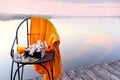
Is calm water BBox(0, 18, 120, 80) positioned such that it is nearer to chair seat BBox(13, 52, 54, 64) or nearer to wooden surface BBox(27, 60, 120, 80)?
wooden surface BBox(27, 60, 120, 80)

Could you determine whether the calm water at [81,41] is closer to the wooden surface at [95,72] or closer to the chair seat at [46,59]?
the wooden surface at [95,72]

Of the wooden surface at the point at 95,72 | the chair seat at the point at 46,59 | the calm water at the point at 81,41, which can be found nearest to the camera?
the chair seat at the point at 46,59

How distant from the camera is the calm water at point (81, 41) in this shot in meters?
2.39

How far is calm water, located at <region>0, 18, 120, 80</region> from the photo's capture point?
2.39 meters

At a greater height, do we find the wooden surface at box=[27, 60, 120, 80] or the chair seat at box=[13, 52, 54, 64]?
the chair seat at box=[13, 52, 54, 64]

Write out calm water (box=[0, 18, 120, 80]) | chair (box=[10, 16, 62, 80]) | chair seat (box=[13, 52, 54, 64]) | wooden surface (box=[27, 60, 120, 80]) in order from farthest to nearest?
wooden surface (box=[27, 60, 120, 80])
calm water (box=[0, 18, 120, 80])
chair (box=[10, 16, 62, 80])
chair seat (box=[13, 52, 54, 64])

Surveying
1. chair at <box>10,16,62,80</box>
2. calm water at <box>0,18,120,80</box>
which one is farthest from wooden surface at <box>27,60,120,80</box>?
chair at <box>10,16,62,80</box>

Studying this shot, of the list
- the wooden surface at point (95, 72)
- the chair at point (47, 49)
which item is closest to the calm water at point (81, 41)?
the wooden surface at point (95, 72)

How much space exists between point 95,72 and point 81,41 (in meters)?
0.51

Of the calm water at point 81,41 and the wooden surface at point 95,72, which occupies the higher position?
the calm water at point 81,41

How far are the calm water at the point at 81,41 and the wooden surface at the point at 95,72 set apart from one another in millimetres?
89

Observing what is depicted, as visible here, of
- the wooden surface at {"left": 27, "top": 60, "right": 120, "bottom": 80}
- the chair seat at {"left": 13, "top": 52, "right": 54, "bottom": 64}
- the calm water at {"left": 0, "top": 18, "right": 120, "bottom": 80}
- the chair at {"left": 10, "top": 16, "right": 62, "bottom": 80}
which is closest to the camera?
the chair seat at {"left": 13, "top": 52, "right": 54, "bottom": 64}

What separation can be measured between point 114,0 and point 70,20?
2.93 ft

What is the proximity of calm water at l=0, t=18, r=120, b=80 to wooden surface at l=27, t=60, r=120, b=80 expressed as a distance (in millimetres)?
89
